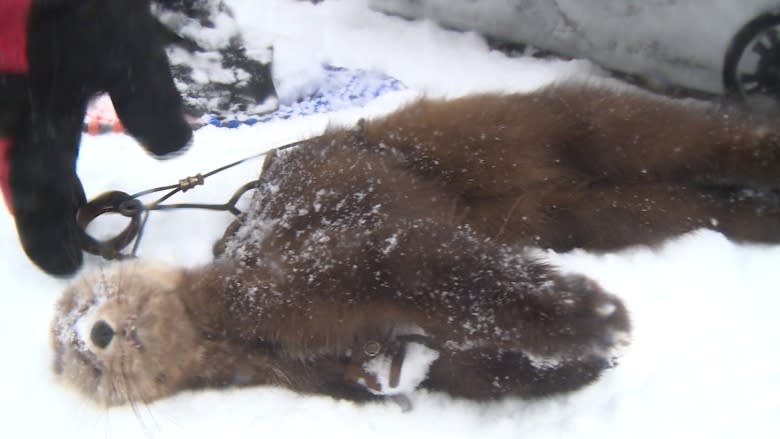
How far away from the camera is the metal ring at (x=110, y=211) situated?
2096 millimetres

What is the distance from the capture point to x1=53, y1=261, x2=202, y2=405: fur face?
6.14ft

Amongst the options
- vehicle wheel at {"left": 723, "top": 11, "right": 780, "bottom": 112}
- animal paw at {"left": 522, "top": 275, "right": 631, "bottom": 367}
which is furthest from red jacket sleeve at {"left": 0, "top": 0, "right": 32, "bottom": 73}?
vehicle wheel at {"left": 723, "top": 11, "right": 780, "bottom": 112}

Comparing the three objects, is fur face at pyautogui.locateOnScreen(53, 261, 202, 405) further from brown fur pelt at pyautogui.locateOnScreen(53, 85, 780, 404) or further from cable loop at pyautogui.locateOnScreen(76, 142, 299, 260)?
cable loop at pyautogui.locateOnScreen(76, 142, 299, 260)

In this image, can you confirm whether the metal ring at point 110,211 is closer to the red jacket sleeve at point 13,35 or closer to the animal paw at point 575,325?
the red jacket sleeve at point 13,35

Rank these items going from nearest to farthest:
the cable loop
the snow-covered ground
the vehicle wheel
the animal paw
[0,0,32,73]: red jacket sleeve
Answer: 1. [0,0,32,73]: red jacket sleeve
2. the animal paw
3. the snow-covered ground
4. the cable loop
5. the vehicle wheel

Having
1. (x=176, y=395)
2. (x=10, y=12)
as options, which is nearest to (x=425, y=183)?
(x=176, y=395)

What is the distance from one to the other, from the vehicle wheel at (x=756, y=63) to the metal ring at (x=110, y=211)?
7.78ft

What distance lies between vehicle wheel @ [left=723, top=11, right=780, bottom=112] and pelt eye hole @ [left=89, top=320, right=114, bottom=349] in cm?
246

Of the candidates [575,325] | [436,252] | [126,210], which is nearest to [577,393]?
[575,325]

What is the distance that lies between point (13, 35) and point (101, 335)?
93 centimetres

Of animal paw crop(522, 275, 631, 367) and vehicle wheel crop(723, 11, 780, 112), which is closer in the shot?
animal paw crop(522, 275, 631, 367)

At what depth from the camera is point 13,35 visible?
158cm

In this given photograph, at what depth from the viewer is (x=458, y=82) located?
9.69 ft

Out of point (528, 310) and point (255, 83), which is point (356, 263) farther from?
point (255, 83)
